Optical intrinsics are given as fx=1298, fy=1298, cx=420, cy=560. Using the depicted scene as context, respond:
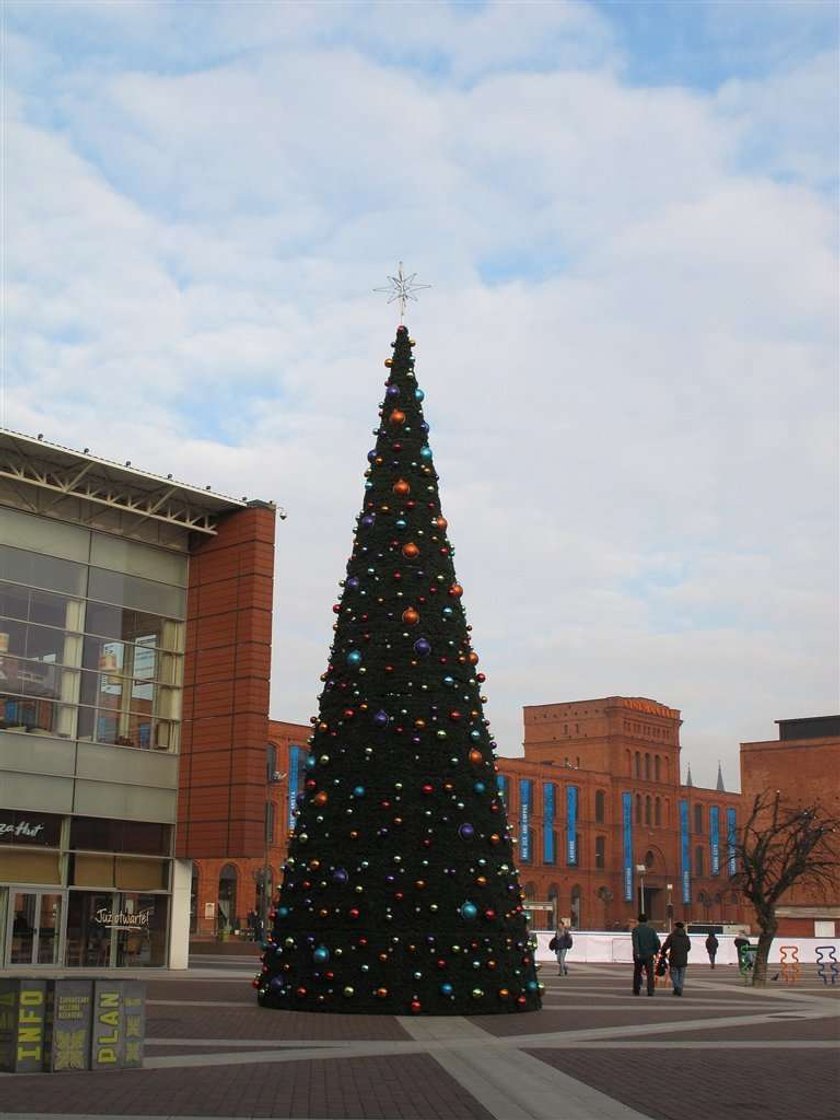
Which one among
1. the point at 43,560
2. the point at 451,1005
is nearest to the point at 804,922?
Answer: the point at 43,560

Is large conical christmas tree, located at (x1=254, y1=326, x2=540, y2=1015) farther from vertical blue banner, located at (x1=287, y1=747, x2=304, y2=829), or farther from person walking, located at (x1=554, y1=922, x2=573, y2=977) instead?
vertical blue banner, located at (x1=287, y1=747, x2=304, y2=829)

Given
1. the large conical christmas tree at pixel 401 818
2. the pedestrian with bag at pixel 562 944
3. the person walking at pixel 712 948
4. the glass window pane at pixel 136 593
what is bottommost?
the person walking at pixel 712 948

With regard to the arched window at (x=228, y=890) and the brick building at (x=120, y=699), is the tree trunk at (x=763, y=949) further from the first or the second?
the arched window at (x=228, y=890)

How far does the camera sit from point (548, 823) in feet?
302

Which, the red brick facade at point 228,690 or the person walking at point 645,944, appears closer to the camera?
the person walking at point 645,944

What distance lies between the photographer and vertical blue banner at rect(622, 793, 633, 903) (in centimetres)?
9712

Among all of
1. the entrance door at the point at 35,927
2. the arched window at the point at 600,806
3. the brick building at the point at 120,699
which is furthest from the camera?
the arched window at the point at 600,806

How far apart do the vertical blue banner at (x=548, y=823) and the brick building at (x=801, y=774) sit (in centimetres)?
2629

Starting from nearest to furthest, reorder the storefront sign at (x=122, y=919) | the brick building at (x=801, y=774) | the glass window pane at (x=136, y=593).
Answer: the storefront sign at (x=122, y=919) → the glass window pane at (x=136, y=593) → the brick building at (x=801, y=774)

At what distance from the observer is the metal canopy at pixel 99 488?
31203mm

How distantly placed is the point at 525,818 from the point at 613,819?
11.8 meters

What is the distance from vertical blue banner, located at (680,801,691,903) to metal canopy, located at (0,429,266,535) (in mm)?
77559

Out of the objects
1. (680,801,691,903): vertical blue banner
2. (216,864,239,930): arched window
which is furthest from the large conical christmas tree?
(680,801,691,903): vertical blue banner

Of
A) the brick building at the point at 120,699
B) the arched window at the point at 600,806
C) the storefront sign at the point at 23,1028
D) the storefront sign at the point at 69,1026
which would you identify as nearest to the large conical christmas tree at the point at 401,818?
the storefront sign at the point at 69,1026
